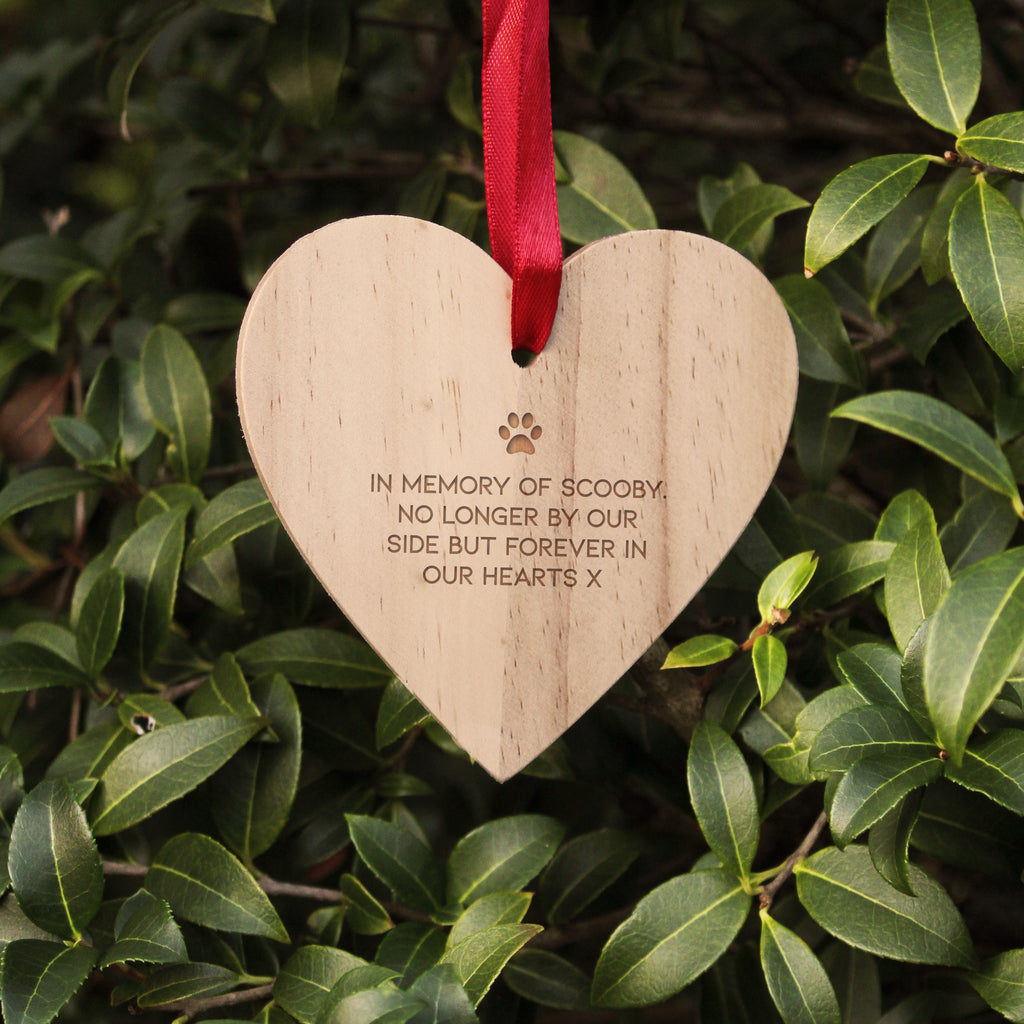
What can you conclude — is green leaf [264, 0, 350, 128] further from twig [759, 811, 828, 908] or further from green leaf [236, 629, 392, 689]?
twig [759, 811, 828, 908]

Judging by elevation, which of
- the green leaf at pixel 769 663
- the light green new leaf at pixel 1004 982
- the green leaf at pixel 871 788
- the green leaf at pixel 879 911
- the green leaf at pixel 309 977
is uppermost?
the green leaf at pixel 769 663

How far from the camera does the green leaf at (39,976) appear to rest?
1.82 ft

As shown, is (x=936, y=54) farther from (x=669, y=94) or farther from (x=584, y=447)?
(x=669, y=94)

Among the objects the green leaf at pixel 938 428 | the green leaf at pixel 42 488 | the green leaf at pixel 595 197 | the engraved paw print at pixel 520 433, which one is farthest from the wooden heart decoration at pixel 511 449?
the green leaf at pixel 42 488

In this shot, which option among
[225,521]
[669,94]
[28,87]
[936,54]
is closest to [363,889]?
[225,521]

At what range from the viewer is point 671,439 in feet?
2.08

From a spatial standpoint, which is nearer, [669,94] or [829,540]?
[829,540]

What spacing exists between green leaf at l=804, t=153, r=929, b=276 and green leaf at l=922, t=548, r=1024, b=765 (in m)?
0.23

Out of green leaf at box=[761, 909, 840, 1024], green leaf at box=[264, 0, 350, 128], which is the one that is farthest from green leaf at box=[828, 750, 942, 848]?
green leaf at box=[264, 0, 350, 128]

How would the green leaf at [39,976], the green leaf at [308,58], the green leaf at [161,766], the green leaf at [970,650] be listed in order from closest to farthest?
the green leaf at [970,650] → the green leaf at [39,976] → the green leaf at [161,766] → the green leaf at [308,58]

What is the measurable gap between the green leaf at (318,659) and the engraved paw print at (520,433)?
0.24 metres

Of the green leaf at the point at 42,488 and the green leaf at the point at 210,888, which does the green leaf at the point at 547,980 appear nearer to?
the green leaf at the point at 210,888

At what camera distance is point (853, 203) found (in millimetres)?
643

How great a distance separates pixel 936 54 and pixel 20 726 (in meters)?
0.86
